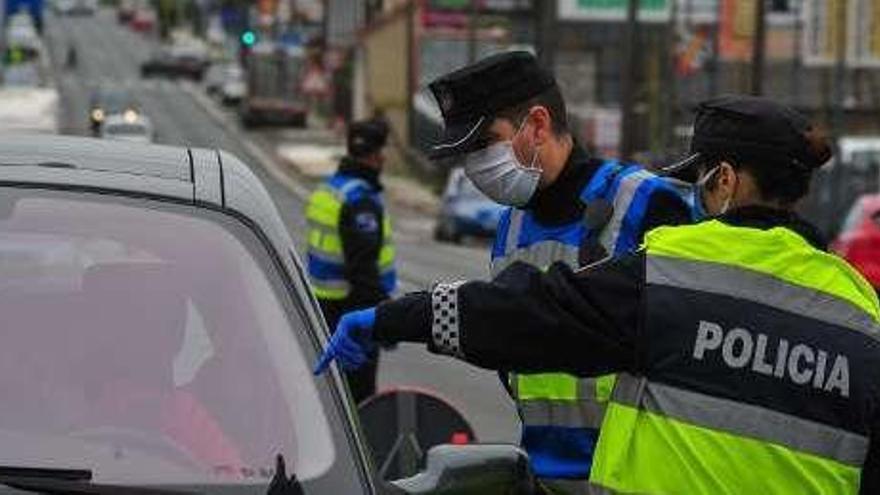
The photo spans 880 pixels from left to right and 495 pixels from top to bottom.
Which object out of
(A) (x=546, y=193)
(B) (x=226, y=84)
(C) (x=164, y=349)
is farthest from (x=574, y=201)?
(B) (x=226, y=84)

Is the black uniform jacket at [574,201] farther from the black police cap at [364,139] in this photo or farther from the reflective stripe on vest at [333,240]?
the reflective stripe on vest at [333,240]

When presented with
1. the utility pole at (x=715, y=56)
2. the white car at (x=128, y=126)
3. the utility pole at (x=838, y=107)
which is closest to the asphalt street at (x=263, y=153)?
the white car at (x=128, y=126)

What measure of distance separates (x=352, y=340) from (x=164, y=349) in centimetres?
36

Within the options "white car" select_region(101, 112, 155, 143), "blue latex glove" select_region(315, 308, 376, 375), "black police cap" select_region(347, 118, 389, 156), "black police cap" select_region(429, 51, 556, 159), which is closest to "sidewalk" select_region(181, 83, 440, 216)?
"white car" select_region(101, 112, 155, 143)

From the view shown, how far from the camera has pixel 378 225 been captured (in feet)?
29.3

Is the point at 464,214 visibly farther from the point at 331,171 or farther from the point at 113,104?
the point at 113,104

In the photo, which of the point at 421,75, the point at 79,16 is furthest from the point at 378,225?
the point at 79,16

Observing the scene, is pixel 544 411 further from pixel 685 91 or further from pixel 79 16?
pixel 79 16

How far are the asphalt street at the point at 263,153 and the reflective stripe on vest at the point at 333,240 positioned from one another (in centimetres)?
219

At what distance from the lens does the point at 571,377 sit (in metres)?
4.36

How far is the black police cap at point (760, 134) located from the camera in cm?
348

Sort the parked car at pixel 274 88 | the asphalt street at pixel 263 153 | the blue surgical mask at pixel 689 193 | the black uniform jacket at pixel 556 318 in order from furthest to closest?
1. the parked car at pixel 274 88
2. the asphalt street at pixel 263 153
3. the blue surgical mask at pixel 689 193
4. the black uniform jacket at pixel 556 318

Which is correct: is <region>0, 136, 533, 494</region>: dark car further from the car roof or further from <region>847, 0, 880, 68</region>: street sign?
<region>847, 0, 880, 68</region>: street sign

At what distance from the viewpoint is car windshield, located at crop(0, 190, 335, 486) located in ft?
11.5
